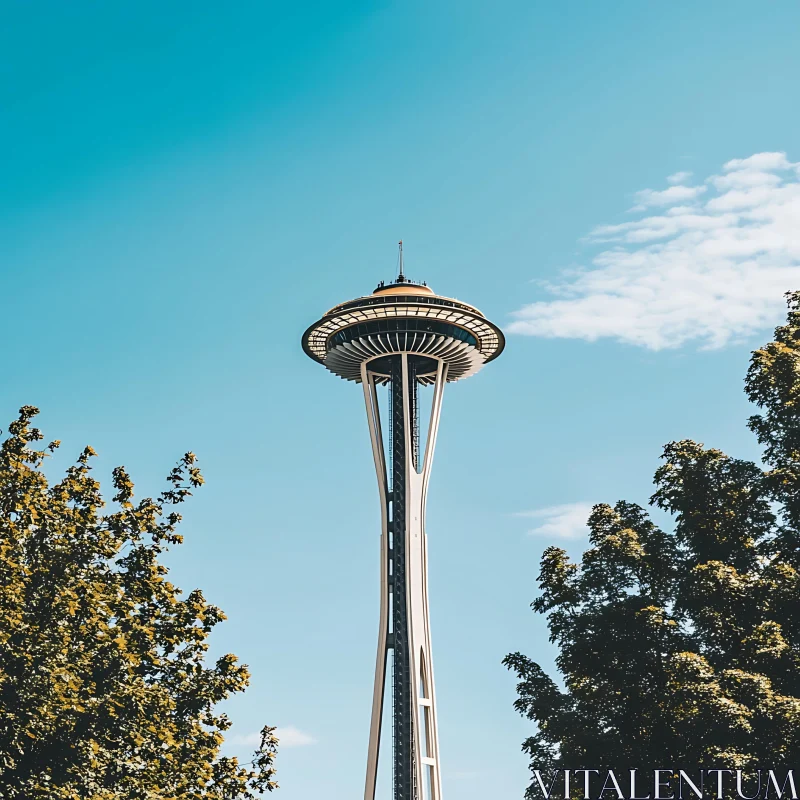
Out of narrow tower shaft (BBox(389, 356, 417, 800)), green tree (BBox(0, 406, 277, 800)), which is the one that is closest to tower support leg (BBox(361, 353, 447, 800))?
narrow tower shaft (BBox(389, 356, 417, 800))

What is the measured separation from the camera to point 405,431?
7150 cm

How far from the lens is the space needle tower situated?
2559 inches

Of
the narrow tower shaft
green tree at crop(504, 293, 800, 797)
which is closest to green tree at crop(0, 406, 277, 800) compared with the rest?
green tree at crop(504, 293, 800, 797)

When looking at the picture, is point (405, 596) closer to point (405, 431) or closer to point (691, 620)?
point (405, 431)

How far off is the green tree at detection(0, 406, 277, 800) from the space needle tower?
3848 cm

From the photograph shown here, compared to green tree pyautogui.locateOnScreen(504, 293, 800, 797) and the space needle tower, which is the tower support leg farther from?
green tree pyautogui.locateOnScreen(504, 293, 800, 797)

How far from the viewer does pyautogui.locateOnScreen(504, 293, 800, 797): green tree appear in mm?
20641

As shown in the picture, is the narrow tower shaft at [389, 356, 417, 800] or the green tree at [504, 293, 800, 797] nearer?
the green tree at [504, 293, 800, 797]

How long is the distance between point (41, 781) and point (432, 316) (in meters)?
51.7

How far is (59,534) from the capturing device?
2477cm

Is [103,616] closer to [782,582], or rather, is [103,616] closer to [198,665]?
[198,665]

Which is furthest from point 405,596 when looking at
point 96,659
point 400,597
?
point 96,659

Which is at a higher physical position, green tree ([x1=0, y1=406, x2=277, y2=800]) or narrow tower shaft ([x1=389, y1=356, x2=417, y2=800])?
narrow tower shaft ([x1=389, y1=356, x2=417, y2=800])

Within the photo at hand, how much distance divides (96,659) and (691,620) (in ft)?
41.5
